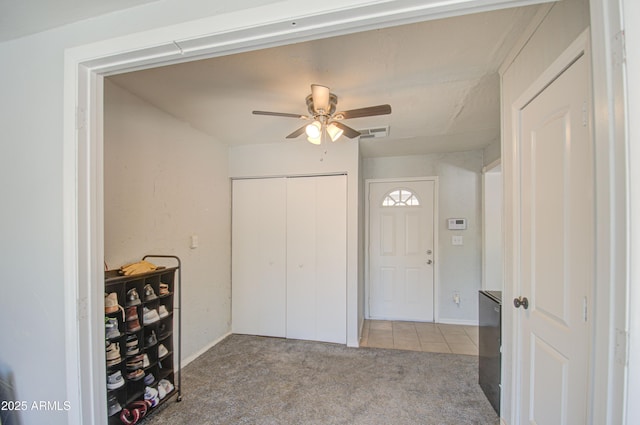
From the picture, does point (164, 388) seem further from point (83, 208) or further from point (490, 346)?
point (490, 346)

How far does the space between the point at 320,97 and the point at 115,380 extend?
2163 millimetres

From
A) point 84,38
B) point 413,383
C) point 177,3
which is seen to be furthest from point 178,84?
point 413,383

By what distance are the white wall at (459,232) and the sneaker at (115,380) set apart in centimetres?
359

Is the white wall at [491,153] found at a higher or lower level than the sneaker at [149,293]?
higher

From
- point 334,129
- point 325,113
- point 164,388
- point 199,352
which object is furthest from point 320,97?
point 199,352

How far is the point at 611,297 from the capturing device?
0.68m

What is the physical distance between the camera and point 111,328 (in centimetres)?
154

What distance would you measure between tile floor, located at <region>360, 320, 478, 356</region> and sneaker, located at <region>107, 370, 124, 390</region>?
2244mm

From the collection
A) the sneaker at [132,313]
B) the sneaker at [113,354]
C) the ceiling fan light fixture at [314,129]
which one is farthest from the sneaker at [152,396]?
the ceiling fan light fixture at [314,129]

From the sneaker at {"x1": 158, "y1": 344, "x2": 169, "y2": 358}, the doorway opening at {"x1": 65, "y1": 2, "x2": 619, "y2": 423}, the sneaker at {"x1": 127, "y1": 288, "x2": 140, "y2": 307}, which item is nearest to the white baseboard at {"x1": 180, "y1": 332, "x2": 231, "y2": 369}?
the sneaker at {"x1": 158, "y1": 344, "x2": 169, "y2": 358}

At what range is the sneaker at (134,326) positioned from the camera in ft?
5.44

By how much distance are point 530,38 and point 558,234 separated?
1017 millimetres

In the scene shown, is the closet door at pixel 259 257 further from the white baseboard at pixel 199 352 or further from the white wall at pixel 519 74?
the white wall at pixel 519 74

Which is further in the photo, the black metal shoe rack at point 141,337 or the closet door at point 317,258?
the closet door at point 317,258
